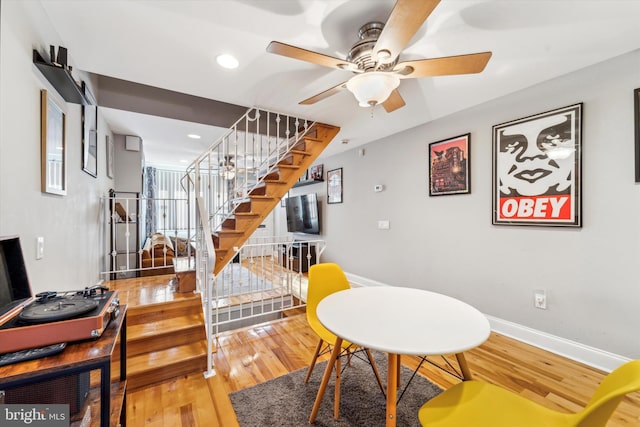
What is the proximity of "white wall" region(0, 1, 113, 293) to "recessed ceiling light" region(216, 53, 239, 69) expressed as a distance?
3.04ft

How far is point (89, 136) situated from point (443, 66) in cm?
299

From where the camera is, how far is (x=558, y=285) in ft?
7.20

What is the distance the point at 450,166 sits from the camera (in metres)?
2.96

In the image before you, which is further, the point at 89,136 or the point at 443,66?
the point at 89,136

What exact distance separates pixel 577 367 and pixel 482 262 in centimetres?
103

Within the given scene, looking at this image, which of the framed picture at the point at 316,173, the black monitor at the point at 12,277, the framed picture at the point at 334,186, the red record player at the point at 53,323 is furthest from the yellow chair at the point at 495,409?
the framed picture at the point at 316,173

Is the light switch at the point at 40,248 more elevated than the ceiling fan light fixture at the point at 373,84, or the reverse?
the ceiling fan light fixture at the point at 373,84

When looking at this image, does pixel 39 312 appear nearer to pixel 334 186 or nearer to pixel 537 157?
pixel 537 157

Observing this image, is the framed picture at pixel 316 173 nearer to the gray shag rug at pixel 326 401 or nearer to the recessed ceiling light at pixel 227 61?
the recessed ceiling light at pixel 227 61

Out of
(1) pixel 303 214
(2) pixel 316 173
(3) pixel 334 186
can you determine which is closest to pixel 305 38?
(3) pixel 334 186

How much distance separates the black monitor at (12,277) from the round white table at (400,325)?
1206 millimetres

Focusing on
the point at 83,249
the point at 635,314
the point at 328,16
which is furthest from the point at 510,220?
the point at 83,249

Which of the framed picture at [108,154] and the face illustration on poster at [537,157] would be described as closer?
the face illustration on poster at [537,157]

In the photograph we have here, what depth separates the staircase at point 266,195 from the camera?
280cm
